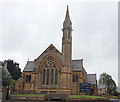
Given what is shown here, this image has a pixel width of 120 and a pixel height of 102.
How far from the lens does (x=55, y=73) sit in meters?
50.1

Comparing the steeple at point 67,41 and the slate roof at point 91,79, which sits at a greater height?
the steeple at point 67,41

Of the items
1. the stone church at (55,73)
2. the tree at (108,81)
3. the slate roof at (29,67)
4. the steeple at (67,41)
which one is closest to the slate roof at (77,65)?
the stone church at (55,73)

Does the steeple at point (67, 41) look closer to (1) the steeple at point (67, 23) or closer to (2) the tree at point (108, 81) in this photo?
(1) the steeple at point (67, 23)

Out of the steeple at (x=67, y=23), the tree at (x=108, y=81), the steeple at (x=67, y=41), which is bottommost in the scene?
the tree at (x=108, y=81)

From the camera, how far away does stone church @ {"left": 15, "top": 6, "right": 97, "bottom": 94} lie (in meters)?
48.8

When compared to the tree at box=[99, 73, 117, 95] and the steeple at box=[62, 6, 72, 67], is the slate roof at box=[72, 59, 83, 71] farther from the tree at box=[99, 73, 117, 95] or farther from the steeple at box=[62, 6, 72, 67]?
the tree at box=[99, 73, 117, 95]

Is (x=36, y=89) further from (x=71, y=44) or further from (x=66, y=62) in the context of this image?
(x=71, y=44)

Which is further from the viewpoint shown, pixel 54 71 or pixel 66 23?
pixel 66 23

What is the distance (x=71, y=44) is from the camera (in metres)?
53.6

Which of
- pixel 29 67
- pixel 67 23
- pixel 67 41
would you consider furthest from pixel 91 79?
pixel 29 67

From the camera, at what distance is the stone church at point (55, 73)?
160 feet

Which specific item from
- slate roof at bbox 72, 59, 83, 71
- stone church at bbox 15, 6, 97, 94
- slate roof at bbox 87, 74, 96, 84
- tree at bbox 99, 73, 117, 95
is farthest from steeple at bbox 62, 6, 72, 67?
tree at bbox 99, 73, 117, 95

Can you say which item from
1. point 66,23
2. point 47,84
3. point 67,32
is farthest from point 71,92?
point 66,23

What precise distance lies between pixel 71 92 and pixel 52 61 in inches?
446
